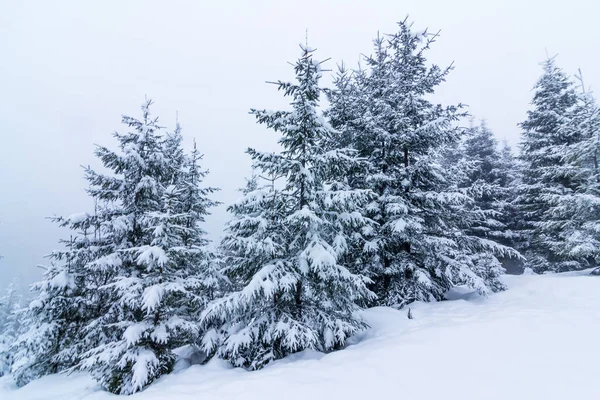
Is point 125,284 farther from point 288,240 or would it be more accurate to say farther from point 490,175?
point 490,175

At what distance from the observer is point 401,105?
13109 mm

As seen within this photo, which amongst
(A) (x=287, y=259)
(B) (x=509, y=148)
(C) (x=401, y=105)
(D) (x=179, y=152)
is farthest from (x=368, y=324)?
(B) (x=509, y=148)

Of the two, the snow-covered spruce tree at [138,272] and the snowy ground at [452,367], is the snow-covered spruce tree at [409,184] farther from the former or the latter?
the snow-covered spruce tree at [138,272]

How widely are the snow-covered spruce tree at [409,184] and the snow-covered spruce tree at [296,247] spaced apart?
3111 mm

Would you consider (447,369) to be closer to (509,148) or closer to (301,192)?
(301,192)

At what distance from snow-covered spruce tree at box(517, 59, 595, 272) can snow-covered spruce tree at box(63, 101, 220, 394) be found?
2082 centimetres

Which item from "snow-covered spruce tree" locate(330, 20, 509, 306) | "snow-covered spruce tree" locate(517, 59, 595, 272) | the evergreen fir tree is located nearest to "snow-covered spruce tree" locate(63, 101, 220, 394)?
the evergreen fir tree

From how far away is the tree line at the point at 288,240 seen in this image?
873cm

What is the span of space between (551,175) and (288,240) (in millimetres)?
19866

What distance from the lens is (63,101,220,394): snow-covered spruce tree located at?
8.71 meters

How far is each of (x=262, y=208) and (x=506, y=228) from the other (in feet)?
81.1

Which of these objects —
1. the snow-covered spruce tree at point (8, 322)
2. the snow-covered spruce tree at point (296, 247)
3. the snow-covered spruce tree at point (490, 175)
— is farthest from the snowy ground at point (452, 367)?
the snow-covered spruce tree at point (8, 322)

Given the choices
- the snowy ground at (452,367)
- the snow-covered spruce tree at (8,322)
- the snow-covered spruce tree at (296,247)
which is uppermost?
the snow-covered spruce tree at (296,247)

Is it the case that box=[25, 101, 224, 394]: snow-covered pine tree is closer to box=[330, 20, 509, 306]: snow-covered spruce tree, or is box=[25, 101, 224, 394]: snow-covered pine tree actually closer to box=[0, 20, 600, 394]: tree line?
box=[0, 20, 600, 394]: tree line
